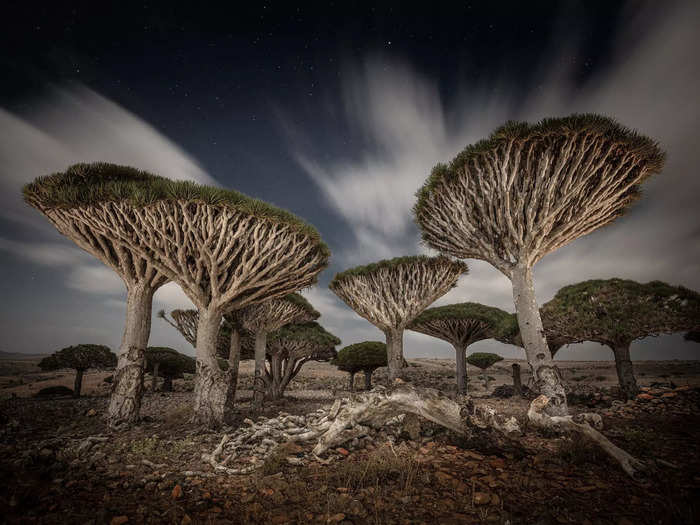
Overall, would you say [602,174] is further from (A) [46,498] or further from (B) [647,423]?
(A) [46,498]

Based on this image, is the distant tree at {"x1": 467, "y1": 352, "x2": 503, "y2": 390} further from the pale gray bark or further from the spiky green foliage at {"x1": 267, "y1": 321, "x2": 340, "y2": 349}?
the pale gray bark

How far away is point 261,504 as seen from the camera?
3.24 metres

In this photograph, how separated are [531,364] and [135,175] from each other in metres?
12.3

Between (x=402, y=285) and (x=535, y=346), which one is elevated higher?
(x=402, y=285)

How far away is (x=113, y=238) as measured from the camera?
25.3 feet

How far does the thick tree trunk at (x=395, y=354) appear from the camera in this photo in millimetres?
12805

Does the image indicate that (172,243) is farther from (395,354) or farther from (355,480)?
(395,354)

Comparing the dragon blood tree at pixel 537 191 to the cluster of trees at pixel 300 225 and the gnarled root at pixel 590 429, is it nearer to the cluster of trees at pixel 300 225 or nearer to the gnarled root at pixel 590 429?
the cluster of trees at pixel 300 225

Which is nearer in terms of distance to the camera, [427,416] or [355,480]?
[355,480]

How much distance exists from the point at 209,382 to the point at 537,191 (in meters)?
10.3

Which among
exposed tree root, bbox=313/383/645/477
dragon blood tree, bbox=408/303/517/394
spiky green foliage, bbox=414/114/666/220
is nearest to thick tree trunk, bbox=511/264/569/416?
exposed tree root, bbox=313/383/645/477

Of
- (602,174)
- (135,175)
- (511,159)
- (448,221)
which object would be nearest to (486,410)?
(448,221)

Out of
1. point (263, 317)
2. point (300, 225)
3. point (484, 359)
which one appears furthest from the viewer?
point (484, 359)

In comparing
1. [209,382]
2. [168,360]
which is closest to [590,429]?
[209,382]
